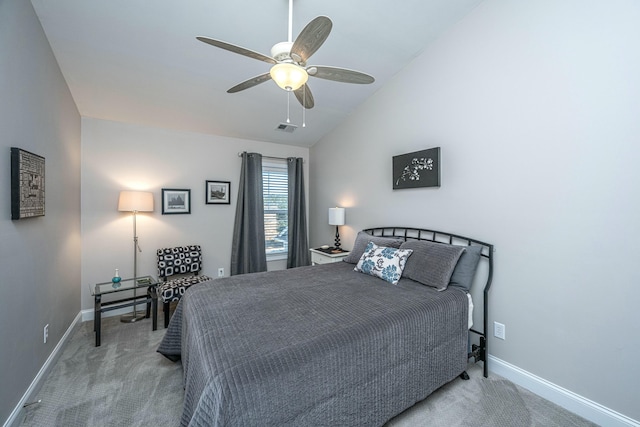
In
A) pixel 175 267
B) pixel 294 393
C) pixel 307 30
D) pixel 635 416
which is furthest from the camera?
pixel 175 267

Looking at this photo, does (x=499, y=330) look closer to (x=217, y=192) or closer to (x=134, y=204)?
(x=217, y=192)

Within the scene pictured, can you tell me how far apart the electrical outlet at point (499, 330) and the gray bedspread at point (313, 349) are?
40 centimetres

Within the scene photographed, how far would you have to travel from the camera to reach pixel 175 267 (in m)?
3.58

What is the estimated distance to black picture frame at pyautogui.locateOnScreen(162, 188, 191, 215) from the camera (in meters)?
3.68

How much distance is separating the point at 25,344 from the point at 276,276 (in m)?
1.75

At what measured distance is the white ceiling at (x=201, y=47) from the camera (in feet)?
6.87

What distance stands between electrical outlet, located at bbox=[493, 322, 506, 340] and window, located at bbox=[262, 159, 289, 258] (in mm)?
3252

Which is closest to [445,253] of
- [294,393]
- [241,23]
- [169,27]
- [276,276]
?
[276,276]

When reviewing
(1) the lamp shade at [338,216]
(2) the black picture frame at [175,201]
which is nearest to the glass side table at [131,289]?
(2) the black picture frame at [175,201]

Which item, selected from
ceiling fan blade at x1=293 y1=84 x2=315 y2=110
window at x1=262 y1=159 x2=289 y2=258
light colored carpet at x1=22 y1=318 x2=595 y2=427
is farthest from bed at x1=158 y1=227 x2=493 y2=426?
window at x1=262 y1=159 x2=289 y2=258

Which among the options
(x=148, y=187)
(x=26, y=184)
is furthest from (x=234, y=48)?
(x=148, y=187)

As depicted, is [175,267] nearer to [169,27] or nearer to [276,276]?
[276,276]

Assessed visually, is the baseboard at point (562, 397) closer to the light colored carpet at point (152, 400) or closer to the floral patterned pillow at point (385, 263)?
the light colored carpet at point (152, 400)

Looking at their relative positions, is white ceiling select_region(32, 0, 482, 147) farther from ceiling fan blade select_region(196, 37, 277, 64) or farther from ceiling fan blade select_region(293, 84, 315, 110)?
ceiling fan blade select_region(196, 37, 277, 64)
